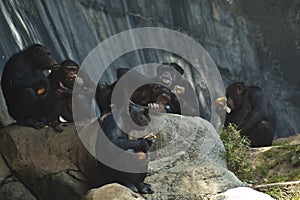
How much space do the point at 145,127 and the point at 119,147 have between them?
85 centimetres

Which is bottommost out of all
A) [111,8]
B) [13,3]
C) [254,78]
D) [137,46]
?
[254,78]

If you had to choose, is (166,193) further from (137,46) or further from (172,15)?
(172,15)

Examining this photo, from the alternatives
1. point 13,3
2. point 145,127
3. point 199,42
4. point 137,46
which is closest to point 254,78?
point 199,42

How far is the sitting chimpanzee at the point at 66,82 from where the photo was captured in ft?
26.6

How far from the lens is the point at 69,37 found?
12211 millimetres

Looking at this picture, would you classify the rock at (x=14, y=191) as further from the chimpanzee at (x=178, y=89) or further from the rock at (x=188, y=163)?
the chimpanzee at (x=178, y=89)

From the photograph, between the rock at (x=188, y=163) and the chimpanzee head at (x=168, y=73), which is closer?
the rock at (x=188, y=163)

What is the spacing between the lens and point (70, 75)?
8234 millimetres

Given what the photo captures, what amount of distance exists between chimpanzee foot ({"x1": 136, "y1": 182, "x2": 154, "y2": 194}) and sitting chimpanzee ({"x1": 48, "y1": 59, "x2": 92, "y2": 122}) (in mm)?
1820

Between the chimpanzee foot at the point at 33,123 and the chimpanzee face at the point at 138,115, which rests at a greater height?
the chimpanzee foot at the point at 33,123

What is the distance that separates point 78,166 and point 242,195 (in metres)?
1.98

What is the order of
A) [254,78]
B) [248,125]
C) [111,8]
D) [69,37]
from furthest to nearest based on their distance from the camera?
[254,78] < [111,8] < [69,37] < [248,125]

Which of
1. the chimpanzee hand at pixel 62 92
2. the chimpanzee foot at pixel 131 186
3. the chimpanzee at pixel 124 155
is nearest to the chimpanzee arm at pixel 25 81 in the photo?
the chimpanzee hand at pixel 62 92

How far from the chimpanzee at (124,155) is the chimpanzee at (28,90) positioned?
3.73ft
